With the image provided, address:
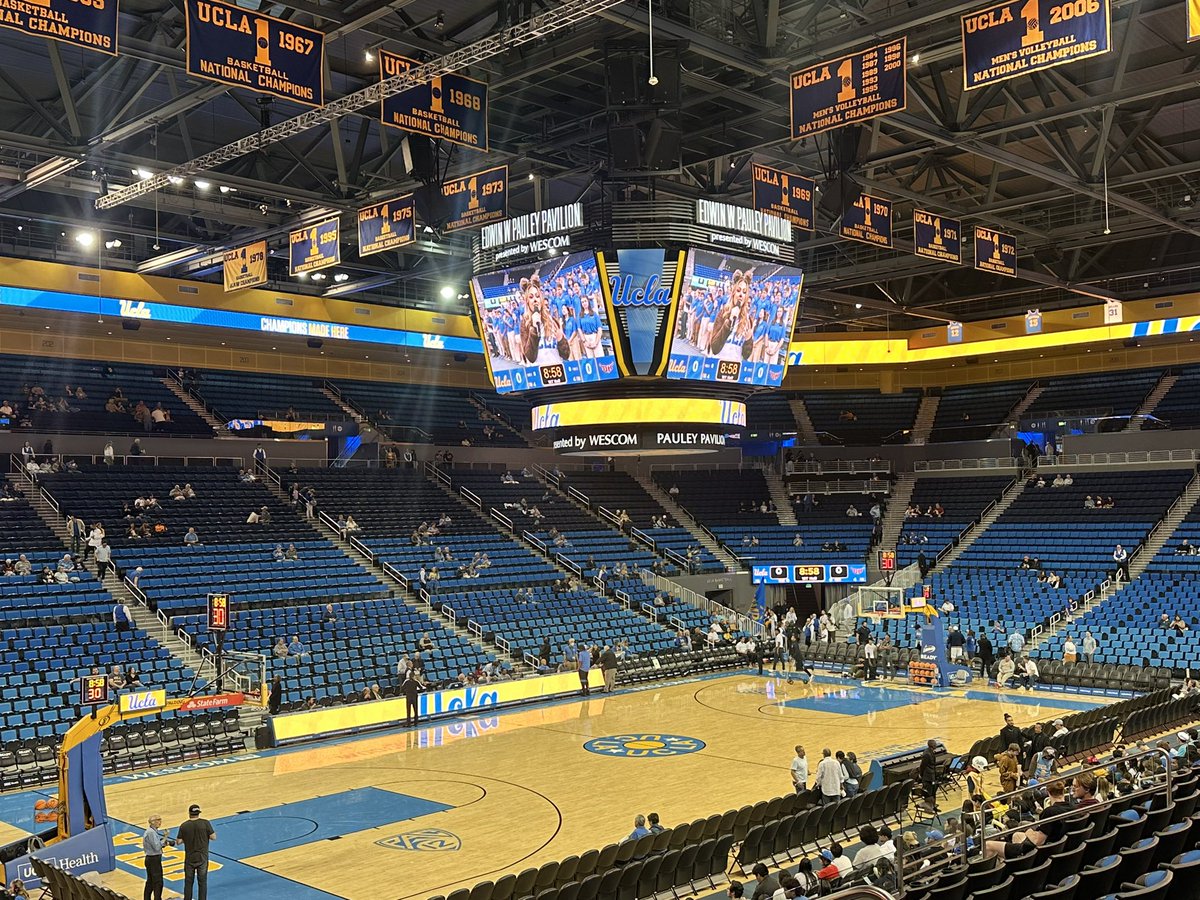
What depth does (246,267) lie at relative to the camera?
78.1 ft

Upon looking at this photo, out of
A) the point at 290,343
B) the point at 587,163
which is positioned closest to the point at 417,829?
the point at 587,163

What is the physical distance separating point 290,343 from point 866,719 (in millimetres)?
25759

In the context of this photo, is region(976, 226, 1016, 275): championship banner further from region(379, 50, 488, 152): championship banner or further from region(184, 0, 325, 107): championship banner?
region(184, 0, 325, 107): championship banner

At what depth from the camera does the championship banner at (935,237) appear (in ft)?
72.3

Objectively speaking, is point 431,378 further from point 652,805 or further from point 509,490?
point 652,805

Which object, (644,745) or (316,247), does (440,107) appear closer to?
(316,247)

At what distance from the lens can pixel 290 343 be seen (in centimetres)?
4028

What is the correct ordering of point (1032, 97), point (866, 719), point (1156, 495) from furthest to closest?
1. point (1156, 495)
2. point (866, 719)
3. point (1032, 97)

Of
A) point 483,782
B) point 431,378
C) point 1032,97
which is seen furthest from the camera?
point 431,378

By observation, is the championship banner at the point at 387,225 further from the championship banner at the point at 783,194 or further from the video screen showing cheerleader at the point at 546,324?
the championship banner at the point at 783,194

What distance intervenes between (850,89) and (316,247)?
1153 centimetres

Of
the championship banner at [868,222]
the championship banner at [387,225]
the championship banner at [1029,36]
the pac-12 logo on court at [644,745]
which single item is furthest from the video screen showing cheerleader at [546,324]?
the championship banner at [1029,36]

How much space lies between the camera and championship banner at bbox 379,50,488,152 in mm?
16109

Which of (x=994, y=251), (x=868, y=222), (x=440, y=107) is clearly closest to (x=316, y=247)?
(x=440, y=107)
